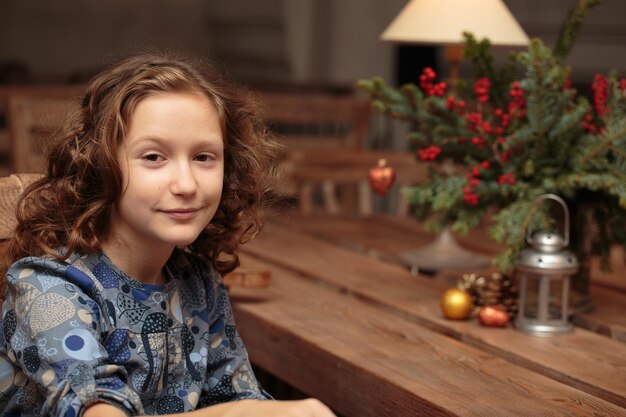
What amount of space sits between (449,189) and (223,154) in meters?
0.66

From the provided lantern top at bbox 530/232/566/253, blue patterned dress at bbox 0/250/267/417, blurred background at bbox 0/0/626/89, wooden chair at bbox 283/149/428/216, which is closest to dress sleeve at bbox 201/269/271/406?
blue patterned dress at bbox 0/250/267/417

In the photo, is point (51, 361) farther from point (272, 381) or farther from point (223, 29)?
point (223, 29)

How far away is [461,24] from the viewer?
87.5 inches

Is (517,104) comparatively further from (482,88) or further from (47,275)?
(47,275)

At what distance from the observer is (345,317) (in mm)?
1868

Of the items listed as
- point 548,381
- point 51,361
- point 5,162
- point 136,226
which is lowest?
point 5,162

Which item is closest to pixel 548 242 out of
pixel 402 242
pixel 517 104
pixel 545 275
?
pixel 545 275

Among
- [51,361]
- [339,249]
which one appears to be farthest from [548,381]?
[339,249]

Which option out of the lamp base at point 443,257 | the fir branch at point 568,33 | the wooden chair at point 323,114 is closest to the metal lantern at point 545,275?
the fir branch at point 568,33

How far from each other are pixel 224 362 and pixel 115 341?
230 mm

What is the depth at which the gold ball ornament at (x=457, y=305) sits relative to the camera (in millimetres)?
1865

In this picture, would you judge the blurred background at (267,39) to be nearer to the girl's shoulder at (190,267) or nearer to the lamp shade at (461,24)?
the lamp shade at (461,24)

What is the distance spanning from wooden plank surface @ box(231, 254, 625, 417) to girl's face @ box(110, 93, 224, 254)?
1.32 ft

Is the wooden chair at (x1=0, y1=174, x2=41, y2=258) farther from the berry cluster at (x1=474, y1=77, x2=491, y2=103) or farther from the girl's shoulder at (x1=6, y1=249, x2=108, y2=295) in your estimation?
the berry cluster at (x1=474, y1=77, x2=491, y2=103)
